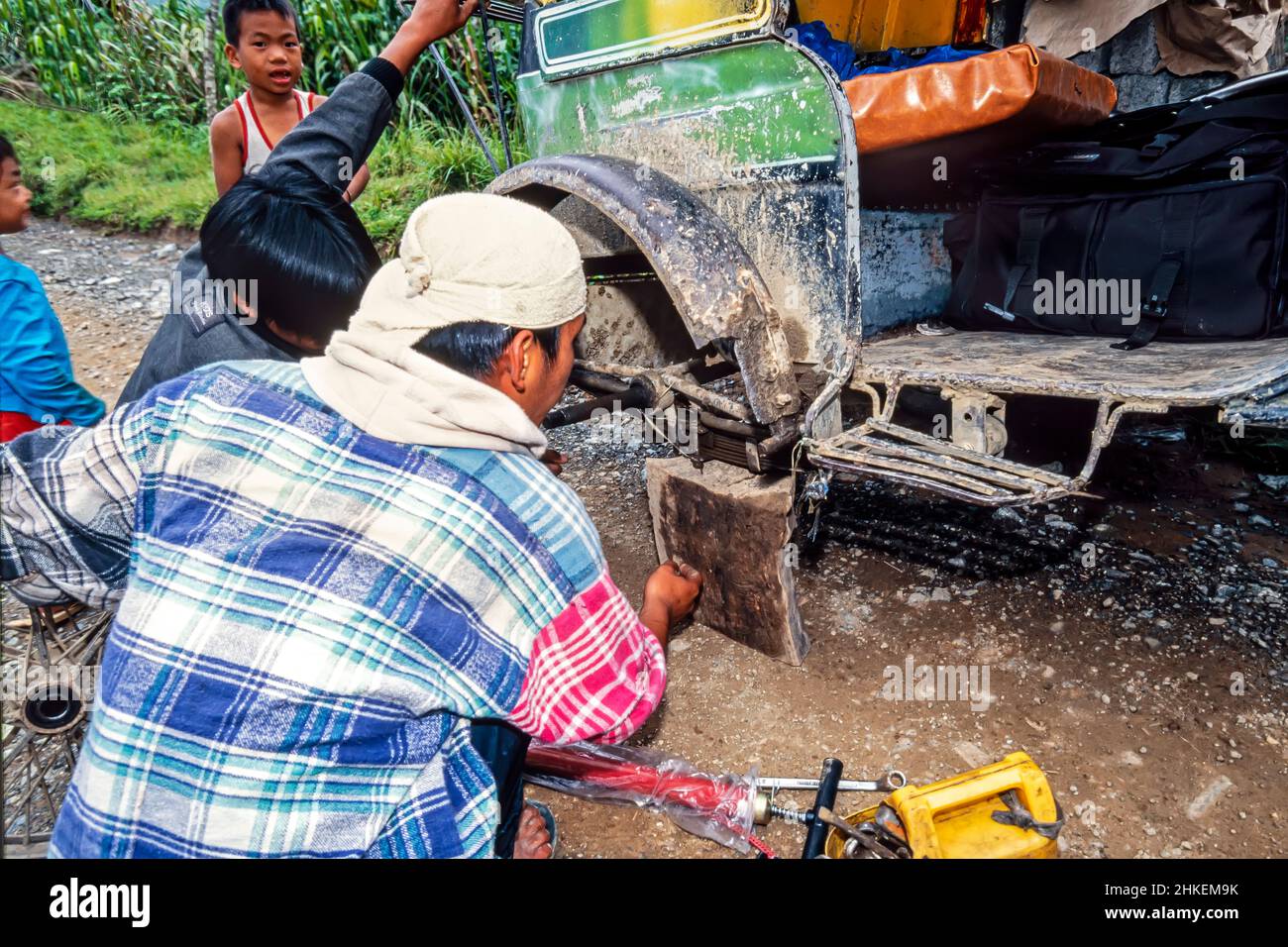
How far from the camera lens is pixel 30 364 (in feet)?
7.07

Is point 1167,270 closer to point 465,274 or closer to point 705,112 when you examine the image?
point 705,112

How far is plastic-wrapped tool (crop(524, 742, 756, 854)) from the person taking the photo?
6.32ft

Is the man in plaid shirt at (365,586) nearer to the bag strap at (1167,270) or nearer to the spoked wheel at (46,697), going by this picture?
the spoked wheel at (46,697)

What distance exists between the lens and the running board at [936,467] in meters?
1.74

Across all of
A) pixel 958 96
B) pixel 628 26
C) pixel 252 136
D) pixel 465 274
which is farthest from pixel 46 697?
pixel 958 96

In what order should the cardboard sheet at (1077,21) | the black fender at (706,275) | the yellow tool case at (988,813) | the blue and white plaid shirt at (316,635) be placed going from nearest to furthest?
the blue and white plaid shirt at (316,635), the yellow tool case at (988,813), the black fender at (706,275), the cardboard sheet at (1077,21)

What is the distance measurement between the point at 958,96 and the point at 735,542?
4.82ft

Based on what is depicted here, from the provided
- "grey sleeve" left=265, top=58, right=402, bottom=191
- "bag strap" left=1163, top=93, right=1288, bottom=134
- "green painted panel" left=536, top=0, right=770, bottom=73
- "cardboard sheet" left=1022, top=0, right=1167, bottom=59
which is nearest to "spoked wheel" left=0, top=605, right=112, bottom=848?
"grey sleeve" left=265, top=58, right=402, bottom=191

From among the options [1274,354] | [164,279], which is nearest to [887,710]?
[1274,354]

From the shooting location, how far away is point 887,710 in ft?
7.52

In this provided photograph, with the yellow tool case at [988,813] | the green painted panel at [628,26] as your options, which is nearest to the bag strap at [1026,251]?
the green painted panel at [628,26]

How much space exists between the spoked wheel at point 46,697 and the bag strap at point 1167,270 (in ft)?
9.97

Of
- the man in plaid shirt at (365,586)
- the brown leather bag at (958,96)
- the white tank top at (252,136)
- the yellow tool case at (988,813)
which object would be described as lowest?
the yellow tool case at (988,813)

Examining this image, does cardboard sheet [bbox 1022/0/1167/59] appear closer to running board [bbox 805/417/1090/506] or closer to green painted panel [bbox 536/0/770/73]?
green painted panel [bbox 536/0/770/73]
